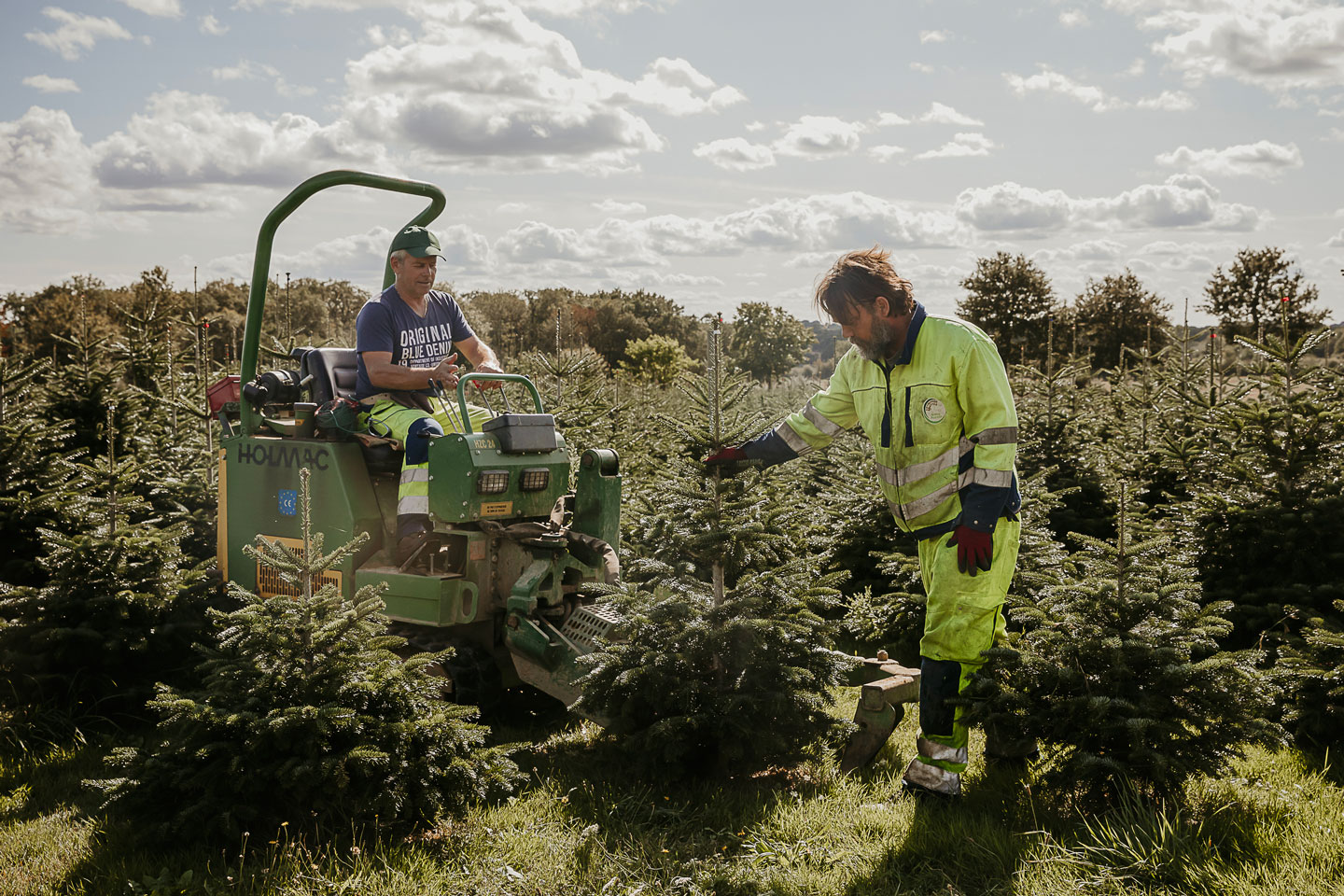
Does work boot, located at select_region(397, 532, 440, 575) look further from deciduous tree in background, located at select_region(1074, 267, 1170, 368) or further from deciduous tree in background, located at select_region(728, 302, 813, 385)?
deciduous tree in background, located at select_region(728, 302, 813, 385)

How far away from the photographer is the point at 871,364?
14.1ft

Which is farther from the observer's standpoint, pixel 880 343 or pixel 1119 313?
pixel 1119 313

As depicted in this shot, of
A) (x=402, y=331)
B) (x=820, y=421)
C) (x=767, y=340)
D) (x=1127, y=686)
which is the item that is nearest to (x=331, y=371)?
(x=402, y=331)

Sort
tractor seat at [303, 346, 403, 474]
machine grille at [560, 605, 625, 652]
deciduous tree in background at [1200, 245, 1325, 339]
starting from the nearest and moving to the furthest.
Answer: machine grille at [560, 605, 625, 652] → tractor seat at [303, 346, 403, 474] → deciduous tree in background at [1200, 245, 1325, 339]

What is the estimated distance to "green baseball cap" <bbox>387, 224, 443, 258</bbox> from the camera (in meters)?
5.59

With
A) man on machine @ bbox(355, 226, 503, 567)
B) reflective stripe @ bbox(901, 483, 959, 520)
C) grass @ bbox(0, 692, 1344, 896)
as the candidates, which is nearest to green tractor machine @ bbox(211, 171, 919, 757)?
man on machine @ bbox(355, 226, 503, 567)

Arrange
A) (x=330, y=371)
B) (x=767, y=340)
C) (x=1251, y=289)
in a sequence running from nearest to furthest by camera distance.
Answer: (x=330, y=371)
(x=1251, y=289)
(x=767, y=340)

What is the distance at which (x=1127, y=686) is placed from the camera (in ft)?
12.4

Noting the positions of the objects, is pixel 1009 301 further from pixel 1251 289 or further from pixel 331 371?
pixel 331 371

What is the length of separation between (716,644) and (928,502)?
1086 mm

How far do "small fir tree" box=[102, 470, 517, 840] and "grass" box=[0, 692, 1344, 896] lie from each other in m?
0.14

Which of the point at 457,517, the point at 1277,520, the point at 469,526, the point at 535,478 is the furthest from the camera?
the point at 1277,520

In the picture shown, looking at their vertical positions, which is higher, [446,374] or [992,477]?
[446,374]

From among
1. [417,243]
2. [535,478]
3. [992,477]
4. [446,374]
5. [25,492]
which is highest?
[417,243]
